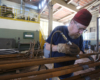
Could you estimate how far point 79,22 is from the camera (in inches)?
30.0

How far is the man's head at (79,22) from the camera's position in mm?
732

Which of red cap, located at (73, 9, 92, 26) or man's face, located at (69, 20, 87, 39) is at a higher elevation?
red cap, located at (73, 9, 92, 26)

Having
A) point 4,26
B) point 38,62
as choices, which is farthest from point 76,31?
point 4,26

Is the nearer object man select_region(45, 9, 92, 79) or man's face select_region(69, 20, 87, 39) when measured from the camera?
man select_region(45, 9, 92, 79)

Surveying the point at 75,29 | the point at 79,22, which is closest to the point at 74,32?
the point at 75,29

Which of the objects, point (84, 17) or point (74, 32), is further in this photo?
point (74, 32)

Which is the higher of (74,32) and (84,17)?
(84,17)

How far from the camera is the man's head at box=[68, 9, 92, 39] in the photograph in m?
0.73

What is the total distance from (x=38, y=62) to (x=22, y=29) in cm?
439

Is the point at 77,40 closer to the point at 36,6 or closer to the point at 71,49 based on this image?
the point at 71,49

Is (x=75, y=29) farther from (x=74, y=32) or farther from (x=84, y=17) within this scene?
(x=84, y=17)

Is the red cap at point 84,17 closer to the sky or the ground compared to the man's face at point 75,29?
closer to the sky

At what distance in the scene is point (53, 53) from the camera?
897 mm

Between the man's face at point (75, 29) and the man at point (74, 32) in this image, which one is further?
the man's face at point (75, 29)
